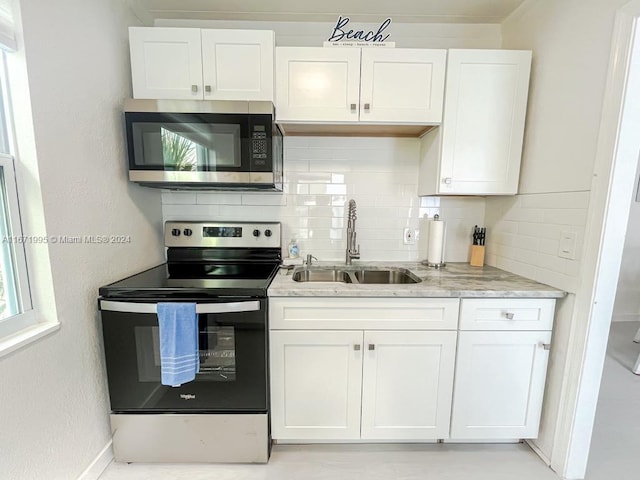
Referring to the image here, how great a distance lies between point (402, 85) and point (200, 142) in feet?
3.70

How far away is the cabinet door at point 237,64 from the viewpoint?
150 cm

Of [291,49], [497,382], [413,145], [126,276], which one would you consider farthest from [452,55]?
[126,276]

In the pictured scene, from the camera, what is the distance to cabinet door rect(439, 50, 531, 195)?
5.07 ft

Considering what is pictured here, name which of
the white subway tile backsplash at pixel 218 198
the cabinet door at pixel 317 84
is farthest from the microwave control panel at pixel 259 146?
the white subway tile backsplash at pixel 218 198

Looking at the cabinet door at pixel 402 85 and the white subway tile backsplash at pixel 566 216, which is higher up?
the cabinet door at pixel 402 85

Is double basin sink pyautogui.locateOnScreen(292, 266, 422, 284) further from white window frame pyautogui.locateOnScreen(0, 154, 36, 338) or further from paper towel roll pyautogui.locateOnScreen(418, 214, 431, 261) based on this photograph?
white window frame pyautogui.locateOnScreen(0, 154, 36, 338)

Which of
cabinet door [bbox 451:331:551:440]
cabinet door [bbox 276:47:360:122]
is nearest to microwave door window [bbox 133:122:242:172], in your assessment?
cabinet door [bbox 276:47:360:122]

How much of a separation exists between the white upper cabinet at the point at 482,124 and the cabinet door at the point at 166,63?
136cm

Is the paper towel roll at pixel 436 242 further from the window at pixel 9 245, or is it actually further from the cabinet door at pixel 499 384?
the window at pixel 9 245

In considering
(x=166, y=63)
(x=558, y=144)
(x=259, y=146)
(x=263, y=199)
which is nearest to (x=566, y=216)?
(x=558, y=144)

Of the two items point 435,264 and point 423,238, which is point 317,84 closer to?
point 423,238

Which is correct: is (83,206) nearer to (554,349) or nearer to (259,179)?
(259,179)

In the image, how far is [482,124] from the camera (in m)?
1.60

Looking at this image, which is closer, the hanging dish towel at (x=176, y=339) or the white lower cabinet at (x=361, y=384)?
the hanging dish towel at (x=176, y=339)
